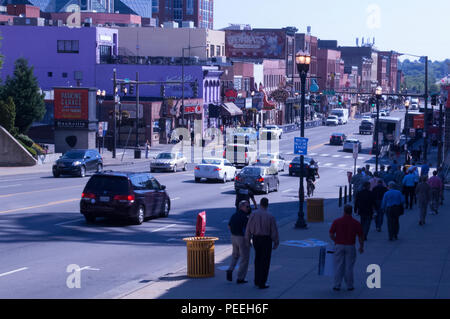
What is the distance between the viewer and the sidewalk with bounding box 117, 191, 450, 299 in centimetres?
1454

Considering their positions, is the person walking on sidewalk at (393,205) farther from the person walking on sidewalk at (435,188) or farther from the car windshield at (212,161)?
the car windshield at (212,161)

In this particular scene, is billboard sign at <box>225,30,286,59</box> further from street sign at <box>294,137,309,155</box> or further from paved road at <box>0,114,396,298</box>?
street sign at <box>294,137,309,155</box>

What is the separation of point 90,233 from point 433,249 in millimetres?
9959

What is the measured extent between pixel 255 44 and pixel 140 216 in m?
107

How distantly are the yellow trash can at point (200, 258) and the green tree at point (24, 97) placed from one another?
5024cm

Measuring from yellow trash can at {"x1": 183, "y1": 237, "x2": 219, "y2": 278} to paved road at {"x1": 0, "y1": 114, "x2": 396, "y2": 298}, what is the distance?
1.05 metres

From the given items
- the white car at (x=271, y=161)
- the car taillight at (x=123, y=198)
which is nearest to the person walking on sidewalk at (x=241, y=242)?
the car taillight at (x=123, y=198)

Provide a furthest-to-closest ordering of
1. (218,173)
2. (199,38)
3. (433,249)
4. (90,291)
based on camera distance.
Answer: (199,38) → (218,173) → (433,249) → (90,291)

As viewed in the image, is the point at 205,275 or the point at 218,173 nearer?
the point at 205,275

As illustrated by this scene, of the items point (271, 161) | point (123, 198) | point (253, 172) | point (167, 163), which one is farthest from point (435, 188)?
point (167, 163)
